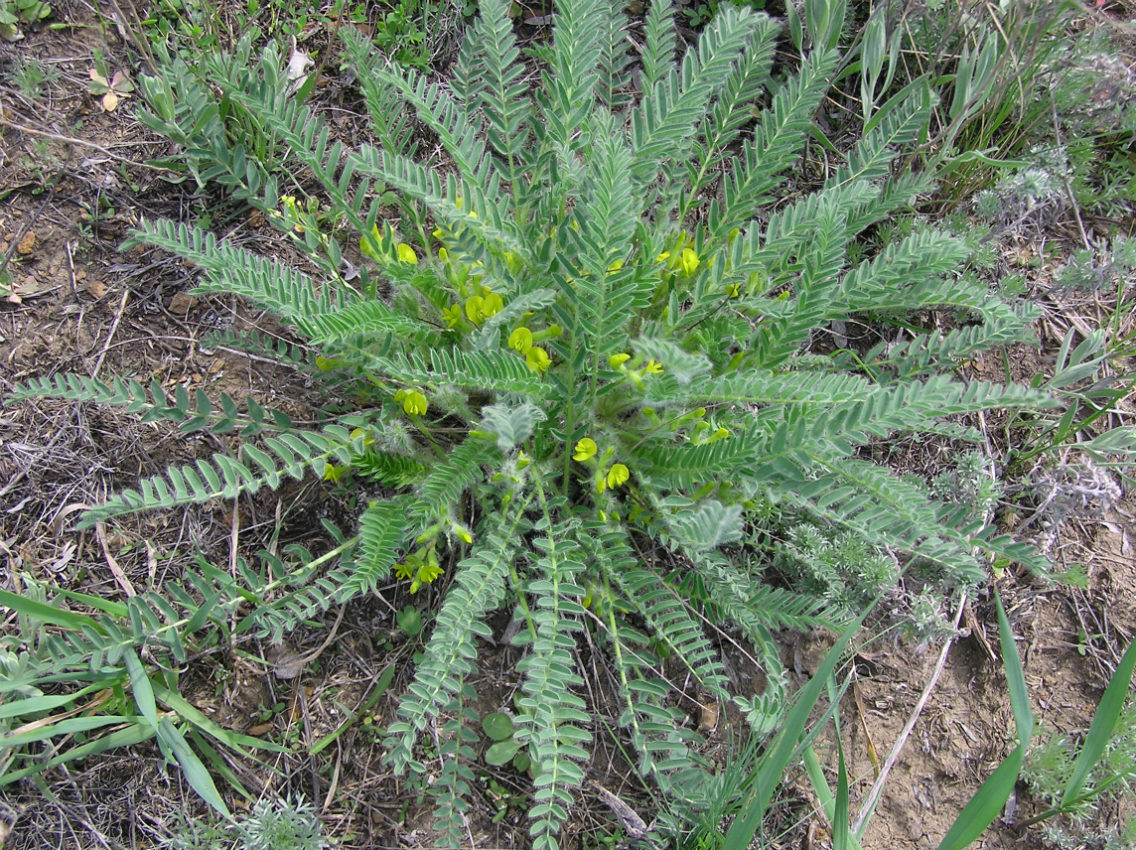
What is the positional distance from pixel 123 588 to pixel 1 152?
1.44m

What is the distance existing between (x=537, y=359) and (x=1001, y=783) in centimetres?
141

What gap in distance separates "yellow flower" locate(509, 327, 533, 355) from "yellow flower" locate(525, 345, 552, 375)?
2cm

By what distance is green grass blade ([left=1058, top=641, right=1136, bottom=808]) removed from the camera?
1.88 meters

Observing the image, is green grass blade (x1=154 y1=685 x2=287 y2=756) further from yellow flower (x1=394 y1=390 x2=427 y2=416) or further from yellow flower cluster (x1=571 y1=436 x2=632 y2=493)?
yellow flower cluster (x1=571 y1=436 x2=632 y2=493)

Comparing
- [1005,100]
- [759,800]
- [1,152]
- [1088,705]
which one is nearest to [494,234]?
[759,800]

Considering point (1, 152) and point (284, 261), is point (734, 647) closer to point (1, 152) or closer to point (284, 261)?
point (284, 261)

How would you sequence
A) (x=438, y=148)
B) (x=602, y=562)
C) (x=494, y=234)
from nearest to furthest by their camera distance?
(x=494, y=234) < (x=602, y=562) < (x=438, y=148)

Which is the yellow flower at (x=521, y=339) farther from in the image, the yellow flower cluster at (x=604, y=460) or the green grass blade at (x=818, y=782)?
the green grass blade at (x=818, y=782)

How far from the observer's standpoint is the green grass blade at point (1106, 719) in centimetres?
188

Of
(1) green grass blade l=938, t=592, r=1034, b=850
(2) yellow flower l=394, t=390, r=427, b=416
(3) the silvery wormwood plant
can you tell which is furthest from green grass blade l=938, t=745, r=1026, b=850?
(2) yellow flower l=394, t=390, r=427, b=416

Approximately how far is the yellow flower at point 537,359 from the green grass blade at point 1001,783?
46.1 inches

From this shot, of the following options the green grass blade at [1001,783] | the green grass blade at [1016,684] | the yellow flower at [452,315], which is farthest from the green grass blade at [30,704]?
the green grass blade at [1016,684]

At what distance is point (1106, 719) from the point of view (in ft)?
6.35

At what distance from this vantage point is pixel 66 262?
2.52m
